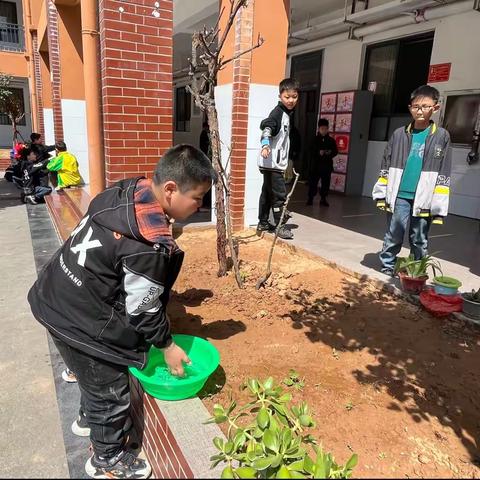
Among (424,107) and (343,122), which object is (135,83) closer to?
(424,107)

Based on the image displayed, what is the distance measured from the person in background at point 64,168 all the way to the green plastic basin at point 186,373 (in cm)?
788

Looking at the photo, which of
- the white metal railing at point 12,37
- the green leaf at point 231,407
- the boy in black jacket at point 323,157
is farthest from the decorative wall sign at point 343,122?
A: the white metal railing at point 12,37

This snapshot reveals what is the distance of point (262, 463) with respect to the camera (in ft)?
5.48

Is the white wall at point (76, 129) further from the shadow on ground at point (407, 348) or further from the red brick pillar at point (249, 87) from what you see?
the shadow on ground at point (407, 348)

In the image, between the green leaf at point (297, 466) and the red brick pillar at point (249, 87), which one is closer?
the green leaf at point (297, 466)

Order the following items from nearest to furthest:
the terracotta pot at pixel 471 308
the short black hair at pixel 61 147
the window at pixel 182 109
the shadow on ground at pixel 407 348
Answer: the shadow on ground at pixel 407 348 → the terracotta pot at pixel 471 308 → the short black hair at pixel 61 147 → the window at pixel 182 109

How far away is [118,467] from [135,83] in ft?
11.0

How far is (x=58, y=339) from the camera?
205 centimetres

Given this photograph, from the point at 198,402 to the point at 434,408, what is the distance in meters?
1.33

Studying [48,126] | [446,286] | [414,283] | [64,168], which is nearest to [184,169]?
[446,286]

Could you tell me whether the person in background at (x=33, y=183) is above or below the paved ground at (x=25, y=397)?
above

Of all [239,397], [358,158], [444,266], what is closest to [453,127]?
[358,158]

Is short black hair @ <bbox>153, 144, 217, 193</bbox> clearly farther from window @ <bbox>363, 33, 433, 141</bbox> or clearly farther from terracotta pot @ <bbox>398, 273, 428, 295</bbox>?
window @ <bbox>363, 33, 433, 141</bbox>

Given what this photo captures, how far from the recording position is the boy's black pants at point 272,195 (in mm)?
5711
